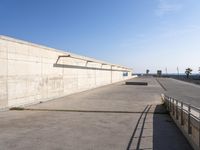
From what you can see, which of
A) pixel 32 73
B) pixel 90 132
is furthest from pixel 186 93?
pixel 90 132

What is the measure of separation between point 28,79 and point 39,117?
632 centimetres

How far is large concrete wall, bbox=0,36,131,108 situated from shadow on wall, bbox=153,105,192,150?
947 cm

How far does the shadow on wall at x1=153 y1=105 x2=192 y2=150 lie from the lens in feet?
28.1

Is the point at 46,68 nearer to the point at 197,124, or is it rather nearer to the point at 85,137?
the point at 85,137

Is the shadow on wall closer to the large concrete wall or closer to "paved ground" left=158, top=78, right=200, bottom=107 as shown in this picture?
"paved ground" left=158, top=78, right=200, bottom=107

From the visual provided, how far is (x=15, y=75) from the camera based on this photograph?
1758cm

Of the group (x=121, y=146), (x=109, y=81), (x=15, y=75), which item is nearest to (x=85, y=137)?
(x=121, y=146)

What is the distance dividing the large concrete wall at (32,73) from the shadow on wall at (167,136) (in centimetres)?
947

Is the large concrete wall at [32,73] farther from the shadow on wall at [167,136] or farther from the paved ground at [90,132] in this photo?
the shadow on wall at [167,136]

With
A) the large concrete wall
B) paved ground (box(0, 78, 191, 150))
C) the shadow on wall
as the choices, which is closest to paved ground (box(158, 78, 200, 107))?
the shadow on wall

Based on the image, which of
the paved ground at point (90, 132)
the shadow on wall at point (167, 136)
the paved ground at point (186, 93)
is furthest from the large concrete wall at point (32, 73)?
the paved ground at point (186, 93)

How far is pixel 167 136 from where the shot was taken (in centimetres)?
998

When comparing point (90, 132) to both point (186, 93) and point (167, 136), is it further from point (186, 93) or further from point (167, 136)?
point (186, 93)

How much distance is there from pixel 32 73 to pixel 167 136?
13042mm
